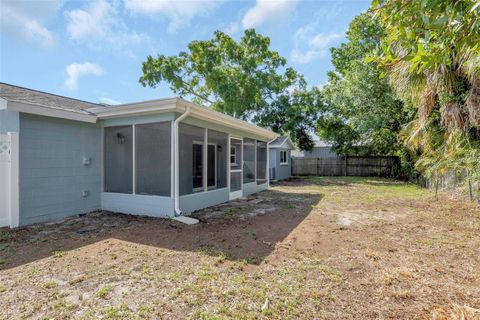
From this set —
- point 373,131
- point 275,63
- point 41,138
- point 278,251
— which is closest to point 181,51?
point 275,63

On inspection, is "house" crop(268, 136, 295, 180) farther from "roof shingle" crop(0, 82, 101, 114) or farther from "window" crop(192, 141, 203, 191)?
"roof shingle" crop(0, 82, 101, 114)

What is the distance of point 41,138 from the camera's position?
17.4 feet

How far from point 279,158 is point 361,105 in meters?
5.42

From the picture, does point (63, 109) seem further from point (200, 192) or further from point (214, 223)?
point (214, 223)

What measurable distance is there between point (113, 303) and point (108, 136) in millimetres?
4899

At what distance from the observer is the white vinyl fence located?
4.85m

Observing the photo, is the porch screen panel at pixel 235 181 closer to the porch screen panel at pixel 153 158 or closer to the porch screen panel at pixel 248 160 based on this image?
the porch screen panel at pixel 248 160

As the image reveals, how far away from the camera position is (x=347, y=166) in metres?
18.7

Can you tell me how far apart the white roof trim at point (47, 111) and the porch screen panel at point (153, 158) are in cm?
113

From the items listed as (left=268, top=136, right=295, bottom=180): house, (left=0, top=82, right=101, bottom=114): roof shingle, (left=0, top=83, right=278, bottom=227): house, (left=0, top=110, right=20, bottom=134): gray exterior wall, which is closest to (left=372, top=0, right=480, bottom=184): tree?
(left=0, top=83, right=278, bottom=227): house

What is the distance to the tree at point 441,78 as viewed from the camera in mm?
1941

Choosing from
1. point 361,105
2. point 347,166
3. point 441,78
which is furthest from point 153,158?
point 347,166

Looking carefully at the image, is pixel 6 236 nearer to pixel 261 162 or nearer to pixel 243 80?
pixel 261 162

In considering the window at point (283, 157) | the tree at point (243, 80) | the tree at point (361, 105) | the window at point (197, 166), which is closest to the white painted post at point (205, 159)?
the window at point (197, 166)
